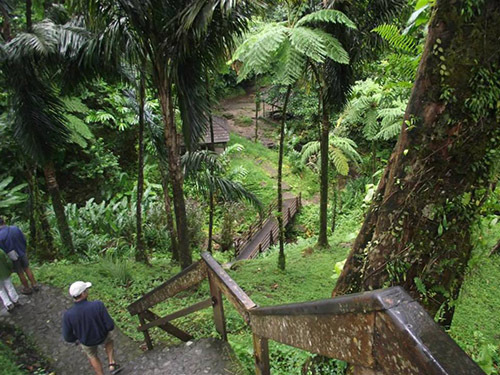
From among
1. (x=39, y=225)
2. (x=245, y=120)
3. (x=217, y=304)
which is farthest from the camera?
(x=245, y=120)

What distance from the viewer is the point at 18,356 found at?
4391 millimetres

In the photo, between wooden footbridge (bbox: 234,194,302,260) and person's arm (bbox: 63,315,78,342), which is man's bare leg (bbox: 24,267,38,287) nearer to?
person's arm (bbox: 63,315,78,342)

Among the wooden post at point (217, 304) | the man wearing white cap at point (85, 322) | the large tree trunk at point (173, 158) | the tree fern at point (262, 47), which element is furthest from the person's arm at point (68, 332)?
the tree fern at point (262, 47)

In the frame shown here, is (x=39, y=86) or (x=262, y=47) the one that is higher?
(x=262, y=47)

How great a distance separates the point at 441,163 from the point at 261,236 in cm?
1260

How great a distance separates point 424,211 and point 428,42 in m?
0.74

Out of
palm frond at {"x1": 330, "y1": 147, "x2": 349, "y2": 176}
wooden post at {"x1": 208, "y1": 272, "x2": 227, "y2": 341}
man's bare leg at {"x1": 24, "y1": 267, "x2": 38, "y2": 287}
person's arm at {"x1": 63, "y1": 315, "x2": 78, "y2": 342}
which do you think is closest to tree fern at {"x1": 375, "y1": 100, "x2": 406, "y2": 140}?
palm frond at {"x1": 330, "y1": 147, "x2": 349, "y2": 176}

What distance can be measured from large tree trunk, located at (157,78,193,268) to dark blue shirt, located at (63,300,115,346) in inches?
82.8

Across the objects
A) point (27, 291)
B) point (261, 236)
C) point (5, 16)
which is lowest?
point (261, 236)

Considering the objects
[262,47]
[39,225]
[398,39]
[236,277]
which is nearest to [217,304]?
[398,39]

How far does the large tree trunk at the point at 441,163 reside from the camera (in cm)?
141

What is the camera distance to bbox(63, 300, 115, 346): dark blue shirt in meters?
3.73

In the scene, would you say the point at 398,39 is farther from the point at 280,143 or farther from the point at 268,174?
the point at 268,174

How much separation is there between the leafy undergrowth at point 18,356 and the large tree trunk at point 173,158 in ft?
7.95
